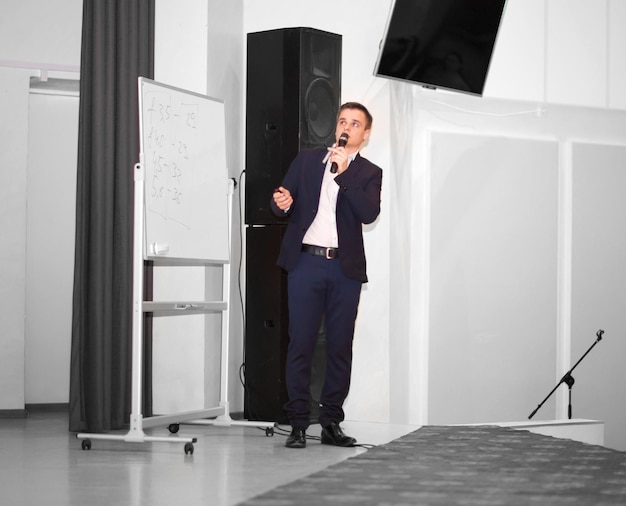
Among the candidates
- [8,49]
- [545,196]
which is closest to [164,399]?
[8,49]

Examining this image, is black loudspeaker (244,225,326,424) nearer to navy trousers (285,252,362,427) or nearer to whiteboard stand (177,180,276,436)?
whiteboard stand (177,180,276,436)

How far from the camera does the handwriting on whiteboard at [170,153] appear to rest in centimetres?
406

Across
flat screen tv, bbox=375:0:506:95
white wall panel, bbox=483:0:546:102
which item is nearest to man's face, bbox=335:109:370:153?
flat screen tv, bbox=375:0:506:95

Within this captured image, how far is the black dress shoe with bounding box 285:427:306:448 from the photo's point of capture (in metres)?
3.98

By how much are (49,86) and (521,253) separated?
326 centimetres

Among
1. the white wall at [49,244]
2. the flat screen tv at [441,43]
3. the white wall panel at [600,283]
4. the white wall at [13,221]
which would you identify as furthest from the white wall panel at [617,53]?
the white wall at [13,221]

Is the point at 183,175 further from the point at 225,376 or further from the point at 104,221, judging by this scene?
the point at 225,376

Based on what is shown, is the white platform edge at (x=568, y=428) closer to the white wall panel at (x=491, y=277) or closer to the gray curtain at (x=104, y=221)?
the white wall panel at (x=491, y=277)

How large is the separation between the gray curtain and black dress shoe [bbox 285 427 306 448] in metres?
1.16

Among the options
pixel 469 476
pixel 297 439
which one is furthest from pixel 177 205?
pixel 469 476

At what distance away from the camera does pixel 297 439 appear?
4.00 metres

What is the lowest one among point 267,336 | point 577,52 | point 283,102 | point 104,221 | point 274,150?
point 267,336

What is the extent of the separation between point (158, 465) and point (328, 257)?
1.13m

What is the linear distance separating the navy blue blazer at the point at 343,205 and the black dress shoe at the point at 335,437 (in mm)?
694
